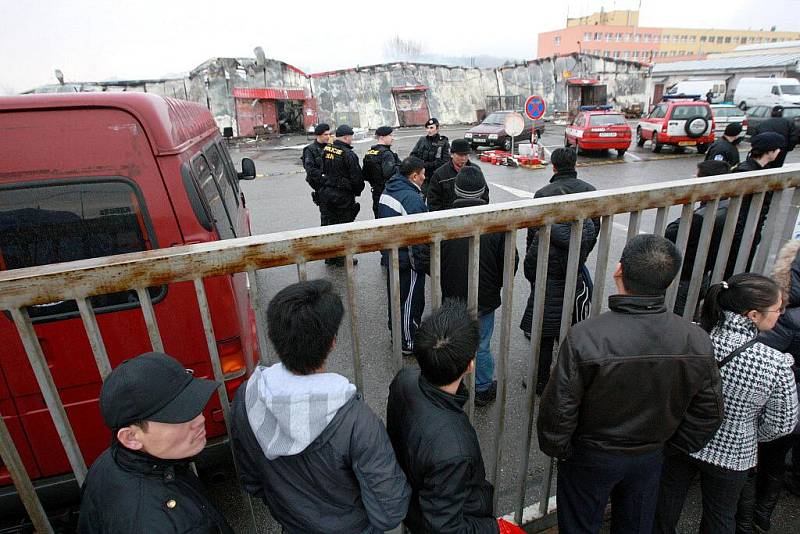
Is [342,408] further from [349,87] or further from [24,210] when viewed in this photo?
[349,87]

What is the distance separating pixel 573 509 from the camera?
204cm

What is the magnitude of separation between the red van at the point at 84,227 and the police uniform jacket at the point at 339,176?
3982mm

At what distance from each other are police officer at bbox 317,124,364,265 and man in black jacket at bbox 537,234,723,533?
489 centimetres

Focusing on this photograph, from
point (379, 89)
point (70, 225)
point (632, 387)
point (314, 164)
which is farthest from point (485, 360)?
point (379, 89)

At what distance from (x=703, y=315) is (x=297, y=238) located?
77.2 inches

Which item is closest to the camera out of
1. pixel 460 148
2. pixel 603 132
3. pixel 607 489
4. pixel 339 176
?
pixel 607 489

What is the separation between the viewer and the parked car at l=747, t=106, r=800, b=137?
1790 centimetres

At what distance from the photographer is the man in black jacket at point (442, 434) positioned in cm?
147

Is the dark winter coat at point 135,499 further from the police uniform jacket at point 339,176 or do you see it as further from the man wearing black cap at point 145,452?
the police uniform jacket at point 339,176

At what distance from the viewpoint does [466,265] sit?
3285mm

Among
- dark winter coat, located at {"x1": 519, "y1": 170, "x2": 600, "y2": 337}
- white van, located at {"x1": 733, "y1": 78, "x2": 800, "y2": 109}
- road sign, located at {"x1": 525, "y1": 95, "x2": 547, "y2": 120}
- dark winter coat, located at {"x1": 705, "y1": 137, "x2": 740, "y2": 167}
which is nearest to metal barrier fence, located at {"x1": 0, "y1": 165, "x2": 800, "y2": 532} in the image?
dark winter coat, located at {"x1": 519, "y1": 170, "x2": 600, "y2": 337}

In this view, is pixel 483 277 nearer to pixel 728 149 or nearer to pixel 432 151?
pixel 432 151

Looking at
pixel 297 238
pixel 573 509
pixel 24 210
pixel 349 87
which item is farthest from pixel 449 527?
pixel 349 87

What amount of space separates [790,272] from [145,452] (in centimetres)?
299
